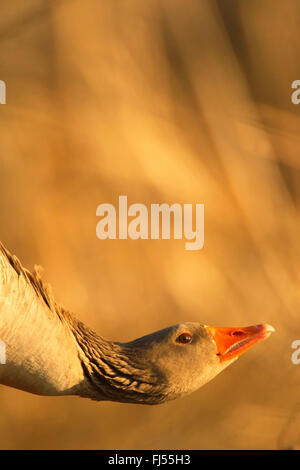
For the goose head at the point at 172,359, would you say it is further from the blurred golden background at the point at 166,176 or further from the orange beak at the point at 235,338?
the blurred golden background at the point at 166,176

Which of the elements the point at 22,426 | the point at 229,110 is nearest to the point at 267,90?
the point at 229,110

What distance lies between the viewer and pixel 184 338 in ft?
5.32

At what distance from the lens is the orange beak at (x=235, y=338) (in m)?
1.63

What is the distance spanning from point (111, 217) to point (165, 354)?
2.33ft

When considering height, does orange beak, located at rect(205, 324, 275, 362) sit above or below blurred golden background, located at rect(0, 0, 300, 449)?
below

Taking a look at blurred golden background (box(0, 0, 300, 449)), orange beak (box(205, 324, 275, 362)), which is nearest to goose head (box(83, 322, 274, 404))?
orange beak (box(205, 324, 275, 362))

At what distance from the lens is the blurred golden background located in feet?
6.88

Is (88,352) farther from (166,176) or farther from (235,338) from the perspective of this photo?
(166,176)

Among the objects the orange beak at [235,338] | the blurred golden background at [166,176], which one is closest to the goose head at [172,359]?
the orange beak at [235,338]

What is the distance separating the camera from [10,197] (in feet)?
6.76

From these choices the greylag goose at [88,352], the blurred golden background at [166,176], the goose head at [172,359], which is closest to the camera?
the greylag goose at [88,352]

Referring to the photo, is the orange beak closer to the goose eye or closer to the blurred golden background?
the goose eye

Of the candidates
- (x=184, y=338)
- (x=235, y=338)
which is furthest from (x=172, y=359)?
(x=235, y=338)

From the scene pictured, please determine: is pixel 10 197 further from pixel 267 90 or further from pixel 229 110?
pixel 267 90
